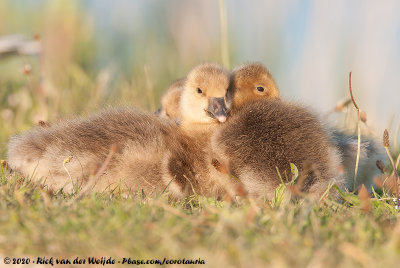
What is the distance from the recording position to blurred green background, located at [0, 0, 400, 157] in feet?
16.1

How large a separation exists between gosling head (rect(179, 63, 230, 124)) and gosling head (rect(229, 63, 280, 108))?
0.10 metres

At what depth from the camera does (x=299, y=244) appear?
173 cm

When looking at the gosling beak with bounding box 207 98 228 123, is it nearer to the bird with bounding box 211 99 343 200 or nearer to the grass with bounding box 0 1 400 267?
the bird with bounding box 211 99 343 200

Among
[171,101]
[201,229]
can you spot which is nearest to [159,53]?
[171,101]

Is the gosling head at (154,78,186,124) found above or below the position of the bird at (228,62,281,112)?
below

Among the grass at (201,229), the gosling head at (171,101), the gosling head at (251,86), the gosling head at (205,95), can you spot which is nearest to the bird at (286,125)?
the gosling head at (251,86)

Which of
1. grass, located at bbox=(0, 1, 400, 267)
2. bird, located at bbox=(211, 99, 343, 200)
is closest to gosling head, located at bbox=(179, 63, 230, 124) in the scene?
bird, located at bbox=(211, 99, 343, 200)

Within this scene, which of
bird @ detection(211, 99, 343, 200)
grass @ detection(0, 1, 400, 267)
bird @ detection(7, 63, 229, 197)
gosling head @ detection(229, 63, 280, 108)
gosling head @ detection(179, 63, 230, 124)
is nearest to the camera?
grass @ detection(0, 1, 400, 267)

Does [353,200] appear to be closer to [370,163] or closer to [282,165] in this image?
[282,165]

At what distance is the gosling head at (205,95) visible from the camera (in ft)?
9.67

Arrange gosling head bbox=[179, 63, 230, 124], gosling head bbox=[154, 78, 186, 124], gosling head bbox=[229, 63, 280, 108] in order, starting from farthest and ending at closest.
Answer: gosling head bbox=[154, 78, 186, 124] < gosling head bbox=[229, 63, 280, 108] < gosling head bbox=[179, 63, 230, 124]

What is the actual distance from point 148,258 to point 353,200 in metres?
1.15

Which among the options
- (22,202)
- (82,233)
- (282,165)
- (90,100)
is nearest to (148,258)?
(82,233)

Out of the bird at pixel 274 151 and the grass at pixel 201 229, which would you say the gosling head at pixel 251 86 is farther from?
the grass at pixel 201 229
